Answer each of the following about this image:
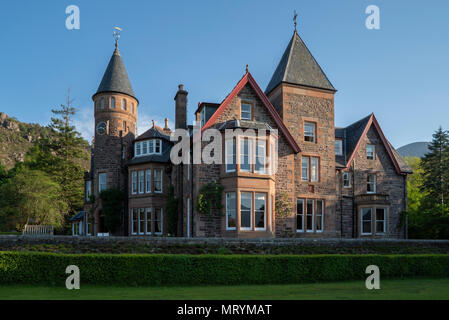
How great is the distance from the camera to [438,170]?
1811 inches

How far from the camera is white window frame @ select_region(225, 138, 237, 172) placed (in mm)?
24344

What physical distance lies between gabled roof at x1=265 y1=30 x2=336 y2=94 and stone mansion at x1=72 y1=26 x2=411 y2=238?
0.10 metres

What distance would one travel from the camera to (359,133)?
32.5m

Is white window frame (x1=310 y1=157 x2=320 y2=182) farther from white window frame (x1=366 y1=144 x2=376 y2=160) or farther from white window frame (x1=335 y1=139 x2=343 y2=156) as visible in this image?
white window frame (x1=366 y1=144 x2=376 y2=160)

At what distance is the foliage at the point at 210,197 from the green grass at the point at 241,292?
25.7 feet

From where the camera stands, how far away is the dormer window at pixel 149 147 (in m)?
33.8

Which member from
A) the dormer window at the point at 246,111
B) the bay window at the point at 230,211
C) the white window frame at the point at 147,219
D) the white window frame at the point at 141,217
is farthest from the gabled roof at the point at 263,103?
the white window frame at the point at 141,217

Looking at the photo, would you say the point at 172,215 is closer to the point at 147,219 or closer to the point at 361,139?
the point at 147,219

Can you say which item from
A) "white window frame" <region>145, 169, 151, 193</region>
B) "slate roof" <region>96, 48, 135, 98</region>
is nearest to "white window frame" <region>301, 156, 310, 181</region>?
"white window frame" <region>145, 169, 151, 193</region>

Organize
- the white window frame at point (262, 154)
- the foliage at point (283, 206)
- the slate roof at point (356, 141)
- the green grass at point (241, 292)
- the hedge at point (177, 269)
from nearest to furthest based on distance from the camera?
the green grass at point (241, 292), the hedge at point (177, 269), the white window frame at point (262, 154), the foliage at point (283, 206), the slate roof at point (356, 141)

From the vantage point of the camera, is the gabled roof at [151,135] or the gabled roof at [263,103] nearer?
the gabled roof at [263,103]

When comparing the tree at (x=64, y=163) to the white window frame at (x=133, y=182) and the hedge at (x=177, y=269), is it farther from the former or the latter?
the hedge at (x=177, y=269)
